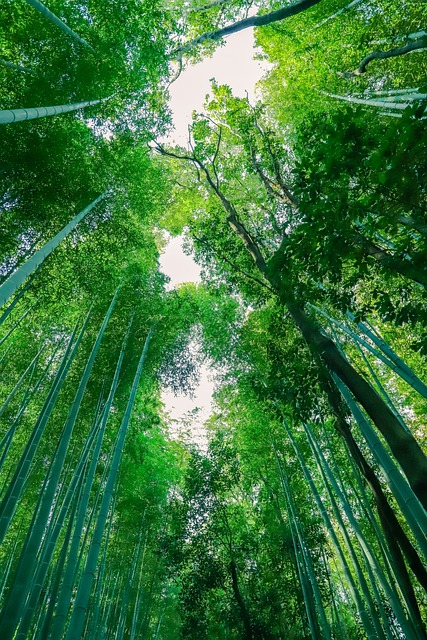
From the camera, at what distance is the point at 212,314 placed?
331 inches

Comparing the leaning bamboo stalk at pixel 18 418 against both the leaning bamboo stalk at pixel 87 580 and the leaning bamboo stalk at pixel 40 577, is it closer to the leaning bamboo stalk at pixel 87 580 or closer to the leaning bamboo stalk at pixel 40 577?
the leaning bamboo stalk at pixel 40 577

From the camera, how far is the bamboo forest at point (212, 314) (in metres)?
2.55

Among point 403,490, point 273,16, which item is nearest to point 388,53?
point 273,16

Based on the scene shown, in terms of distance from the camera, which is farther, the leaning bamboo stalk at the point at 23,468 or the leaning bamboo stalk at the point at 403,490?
the leaning bamboo stalk at the point at 23,468

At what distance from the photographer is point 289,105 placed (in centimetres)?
730

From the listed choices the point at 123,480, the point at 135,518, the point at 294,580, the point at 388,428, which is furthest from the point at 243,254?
the point at 135,518

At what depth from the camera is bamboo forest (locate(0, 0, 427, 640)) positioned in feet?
8.36

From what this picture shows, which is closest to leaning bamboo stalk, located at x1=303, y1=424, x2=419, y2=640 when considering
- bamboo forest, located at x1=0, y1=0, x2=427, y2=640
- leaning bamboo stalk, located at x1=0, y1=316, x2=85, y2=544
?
bamboo forest, located at x1=0, y1=0, x2=427, y2=640

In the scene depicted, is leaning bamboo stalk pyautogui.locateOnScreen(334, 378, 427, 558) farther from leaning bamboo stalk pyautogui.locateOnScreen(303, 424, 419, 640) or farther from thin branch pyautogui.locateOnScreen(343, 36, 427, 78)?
thin branch pyautogui.locateOnScreen(343, 36, 427, 78)

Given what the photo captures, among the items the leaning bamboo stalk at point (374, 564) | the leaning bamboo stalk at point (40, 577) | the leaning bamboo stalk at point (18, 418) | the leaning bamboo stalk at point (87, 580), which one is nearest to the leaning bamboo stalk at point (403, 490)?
the leaning bamboo stalk at point (374, 564)

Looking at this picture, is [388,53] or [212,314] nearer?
[388,53]

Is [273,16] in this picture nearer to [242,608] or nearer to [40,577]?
[40,577]

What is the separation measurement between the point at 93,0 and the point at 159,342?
538 cm

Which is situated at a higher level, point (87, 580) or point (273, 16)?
point (273, 16)
